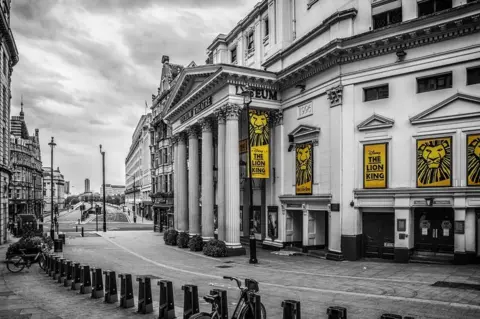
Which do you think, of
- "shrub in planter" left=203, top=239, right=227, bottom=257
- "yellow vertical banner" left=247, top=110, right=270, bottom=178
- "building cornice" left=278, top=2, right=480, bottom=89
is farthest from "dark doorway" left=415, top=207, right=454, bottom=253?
"shrub in planter" left=203, top=239, right=227, bottom=257

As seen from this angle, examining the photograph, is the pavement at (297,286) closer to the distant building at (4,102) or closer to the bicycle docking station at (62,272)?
the bicycle docking station at (62,272)

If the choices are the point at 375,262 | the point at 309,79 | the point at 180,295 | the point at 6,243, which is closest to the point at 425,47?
the point at 309,79

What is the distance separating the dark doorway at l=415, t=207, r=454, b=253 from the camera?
749 inches

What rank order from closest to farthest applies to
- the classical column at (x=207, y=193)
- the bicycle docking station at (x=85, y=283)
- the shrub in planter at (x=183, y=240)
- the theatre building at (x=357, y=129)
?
the bicycle docking station at (x=85, y=283) < the theatre building at (x=357, y=129) < the classical column at (x=207, y=193) < the shrub in planter at (x=183, y=240)

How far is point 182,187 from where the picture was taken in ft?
114

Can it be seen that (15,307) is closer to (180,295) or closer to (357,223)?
(180,295)

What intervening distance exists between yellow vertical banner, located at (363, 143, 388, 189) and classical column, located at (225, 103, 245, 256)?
813 centimetres

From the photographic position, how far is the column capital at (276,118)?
90.3 ft

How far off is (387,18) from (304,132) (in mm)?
8020

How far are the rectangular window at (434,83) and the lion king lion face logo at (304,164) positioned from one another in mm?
7420

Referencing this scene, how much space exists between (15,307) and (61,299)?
4.74 feet

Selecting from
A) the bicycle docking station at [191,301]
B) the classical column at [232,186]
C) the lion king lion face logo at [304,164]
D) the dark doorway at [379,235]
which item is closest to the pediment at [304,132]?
the lion king lion face logo at [304,164]

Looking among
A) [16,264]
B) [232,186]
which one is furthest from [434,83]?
[16,264]

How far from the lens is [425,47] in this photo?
63.0 ft
